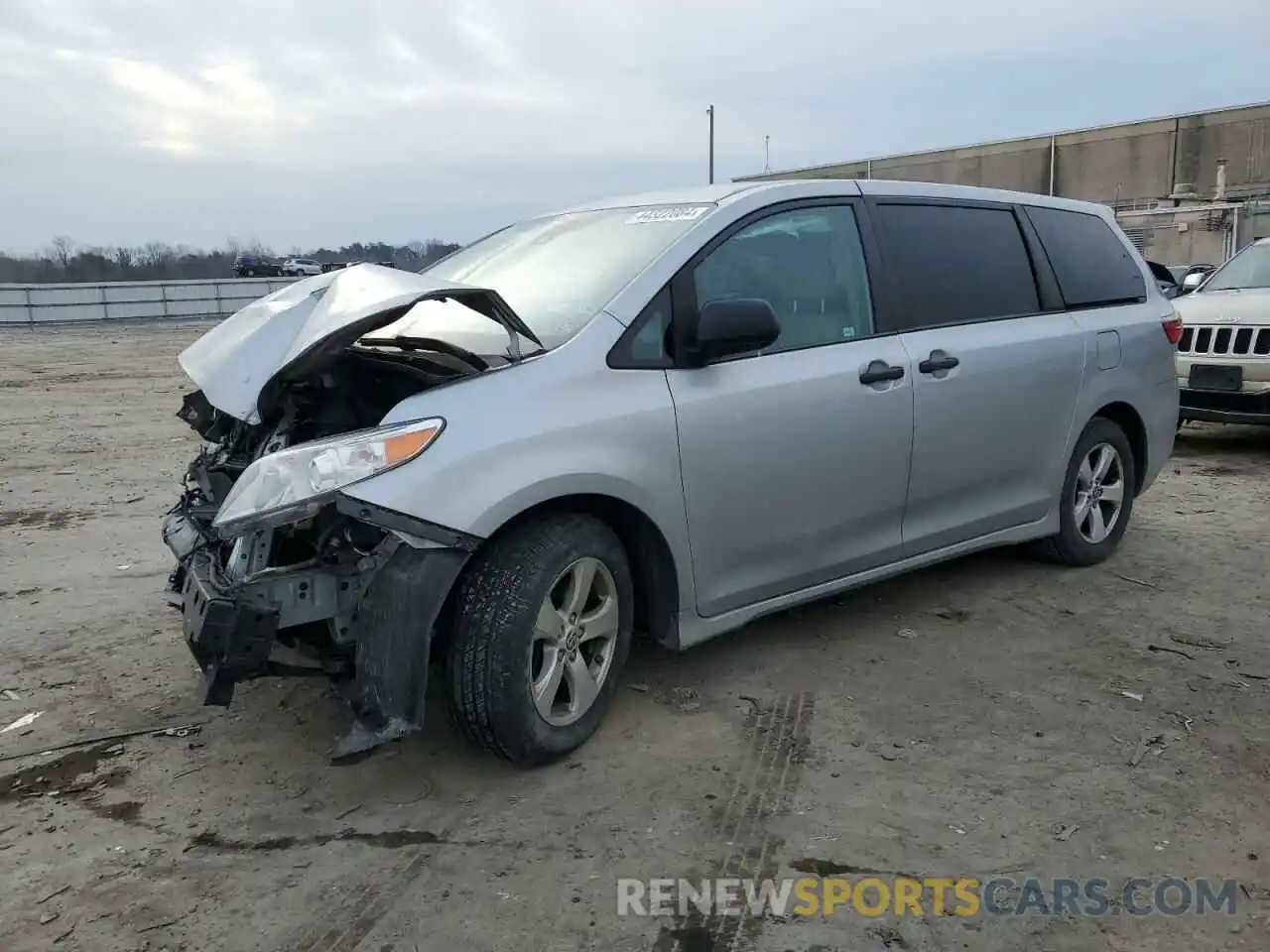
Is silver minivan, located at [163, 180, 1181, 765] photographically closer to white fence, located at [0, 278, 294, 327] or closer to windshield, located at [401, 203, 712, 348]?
windshield, located at [401, 203, 712, 348]

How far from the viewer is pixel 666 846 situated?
282 cm

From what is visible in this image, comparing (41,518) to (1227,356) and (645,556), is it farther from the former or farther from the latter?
(1227,356)

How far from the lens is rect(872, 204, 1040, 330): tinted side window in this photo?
4211 millimetres

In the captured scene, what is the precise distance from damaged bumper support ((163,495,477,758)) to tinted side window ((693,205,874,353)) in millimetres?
1366

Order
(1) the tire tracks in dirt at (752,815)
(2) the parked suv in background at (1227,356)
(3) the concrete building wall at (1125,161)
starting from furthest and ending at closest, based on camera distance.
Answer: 1. (3) the concrete building wall at (1125,161)
2. (2) the parked suv in background at (1227,356)
3. (1) the tire tracks in dirt at (752,815)

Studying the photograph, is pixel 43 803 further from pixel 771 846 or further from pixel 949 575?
pixel 949 575

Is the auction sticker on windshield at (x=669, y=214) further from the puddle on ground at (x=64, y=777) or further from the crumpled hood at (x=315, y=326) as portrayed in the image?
the puddle on ground at (x=64, y=777)

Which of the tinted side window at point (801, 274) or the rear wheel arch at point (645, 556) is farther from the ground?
the tinted side window at point (801, 274)

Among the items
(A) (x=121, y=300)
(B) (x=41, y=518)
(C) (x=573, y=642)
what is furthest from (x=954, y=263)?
(A) (x=121, y=300)

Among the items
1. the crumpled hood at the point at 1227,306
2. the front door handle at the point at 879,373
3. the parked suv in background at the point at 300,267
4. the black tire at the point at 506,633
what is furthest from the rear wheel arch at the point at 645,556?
the parked suv in background at the point at 300,267

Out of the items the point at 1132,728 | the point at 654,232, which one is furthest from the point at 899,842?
the point at 654,232

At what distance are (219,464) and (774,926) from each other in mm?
2478

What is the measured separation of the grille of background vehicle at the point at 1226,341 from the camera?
25.9 feet

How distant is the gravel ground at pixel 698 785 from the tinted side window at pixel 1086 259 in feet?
4.75
